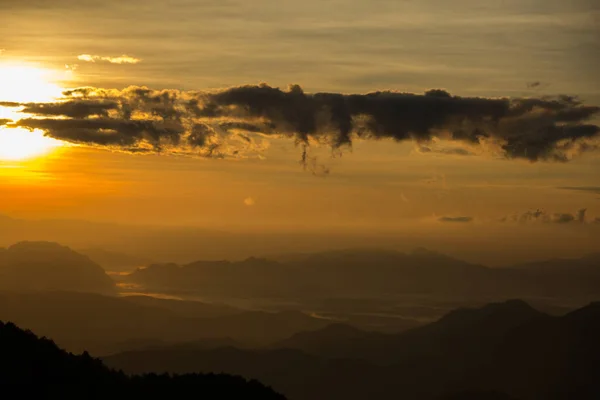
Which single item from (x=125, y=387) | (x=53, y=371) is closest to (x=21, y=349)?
(x=53, y=371)

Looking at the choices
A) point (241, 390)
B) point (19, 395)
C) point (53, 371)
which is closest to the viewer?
point (19, 395)

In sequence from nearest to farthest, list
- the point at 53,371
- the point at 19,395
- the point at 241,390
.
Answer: the point at 19,395 → the point at 53,371 → the point at 241,390

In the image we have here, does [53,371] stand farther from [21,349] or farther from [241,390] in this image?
[241,390]

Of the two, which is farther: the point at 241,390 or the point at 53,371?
the point at 241,390

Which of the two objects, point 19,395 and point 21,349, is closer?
point 19,395

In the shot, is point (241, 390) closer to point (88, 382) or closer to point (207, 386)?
point (207, 386)

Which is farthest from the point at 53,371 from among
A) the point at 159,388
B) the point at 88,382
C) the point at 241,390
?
the point at 241,390
